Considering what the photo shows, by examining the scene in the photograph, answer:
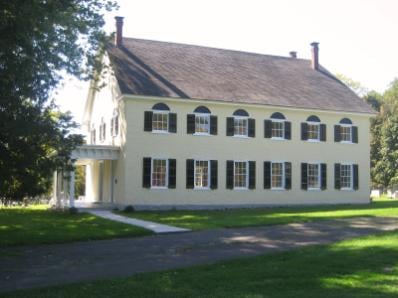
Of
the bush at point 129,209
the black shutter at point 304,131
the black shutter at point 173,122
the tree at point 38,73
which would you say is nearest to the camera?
the tree at point 38,73

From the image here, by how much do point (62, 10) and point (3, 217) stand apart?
12.1 metres

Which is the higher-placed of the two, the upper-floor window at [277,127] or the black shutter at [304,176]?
the upper-floor window at [277,127]

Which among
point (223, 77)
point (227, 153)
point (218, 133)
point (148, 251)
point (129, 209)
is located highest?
point (223, 77)

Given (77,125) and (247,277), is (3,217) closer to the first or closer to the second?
(77,125)

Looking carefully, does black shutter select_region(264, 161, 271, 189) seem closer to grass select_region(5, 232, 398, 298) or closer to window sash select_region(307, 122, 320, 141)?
window sash select_region(307, 122, 320, 141)

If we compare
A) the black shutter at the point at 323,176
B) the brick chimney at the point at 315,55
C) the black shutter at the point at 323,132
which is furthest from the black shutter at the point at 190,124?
the brick chimney at the point at 315,55

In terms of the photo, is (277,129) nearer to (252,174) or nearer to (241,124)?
(241,124)

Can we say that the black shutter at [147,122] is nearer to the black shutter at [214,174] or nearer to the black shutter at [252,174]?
the black shutter at [214,174]

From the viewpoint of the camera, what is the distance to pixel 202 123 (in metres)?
29.6

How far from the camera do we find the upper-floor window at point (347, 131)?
109ft

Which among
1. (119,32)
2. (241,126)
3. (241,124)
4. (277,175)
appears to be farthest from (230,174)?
(119,32)

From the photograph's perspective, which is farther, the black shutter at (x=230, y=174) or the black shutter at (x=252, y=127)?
the black shutter at (x=252, y=127)

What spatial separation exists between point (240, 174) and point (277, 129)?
3609 mm

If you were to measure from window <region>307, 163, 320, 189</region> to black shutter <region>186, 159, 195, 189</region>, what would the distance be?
7477 mm
